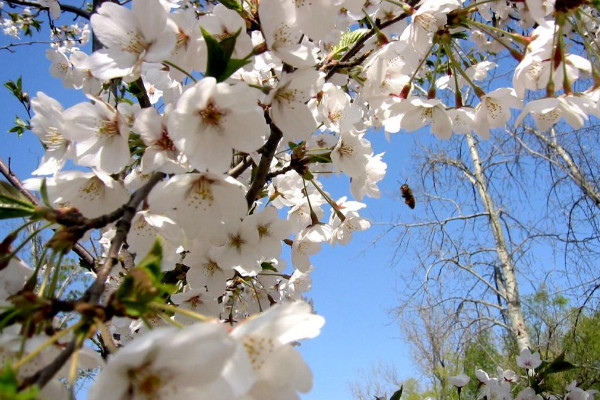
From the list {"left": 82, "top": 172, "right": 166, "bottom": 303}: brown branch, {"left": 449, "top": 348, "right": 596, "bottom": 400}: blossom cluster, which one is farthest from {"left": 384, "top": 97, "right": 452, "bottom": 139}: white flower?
{"left": 449, "top": 348, "right": 596, "bottom": 400}: blossom cluster

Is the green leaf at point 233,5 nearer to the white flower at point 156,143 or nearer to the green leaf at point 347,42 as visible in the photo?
the white flower at point 156,143

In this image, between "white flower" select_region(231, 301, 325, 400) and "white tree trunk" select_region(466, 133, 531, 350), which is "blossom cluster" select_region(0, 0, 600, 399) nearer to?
"white flower" select_region(231, 301, 325, 400)

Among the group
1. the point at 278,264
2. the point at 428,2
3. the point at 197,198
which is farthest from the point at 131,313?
the point at 278,264

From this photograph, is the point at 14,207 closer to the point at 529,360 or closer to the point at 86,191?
the point at 86,191

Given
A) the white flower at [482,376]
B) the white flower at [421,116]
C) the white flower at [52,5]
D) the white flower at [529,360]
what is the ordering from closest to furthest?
the white flower at [421,116] < the white flower at [52,5] < the white flower at [482,376] < the white flower at [529,360]

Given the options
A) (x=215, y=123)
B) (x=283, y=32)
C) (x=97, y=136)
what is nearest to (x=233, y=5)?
(x=283, y=32)

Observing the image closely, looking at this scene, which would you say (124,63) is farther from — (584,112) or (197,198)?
(584,112)

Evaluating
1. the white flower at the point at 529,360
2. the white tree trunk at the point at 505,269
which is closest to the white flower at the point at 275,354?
the white flower at the point at 529,360
